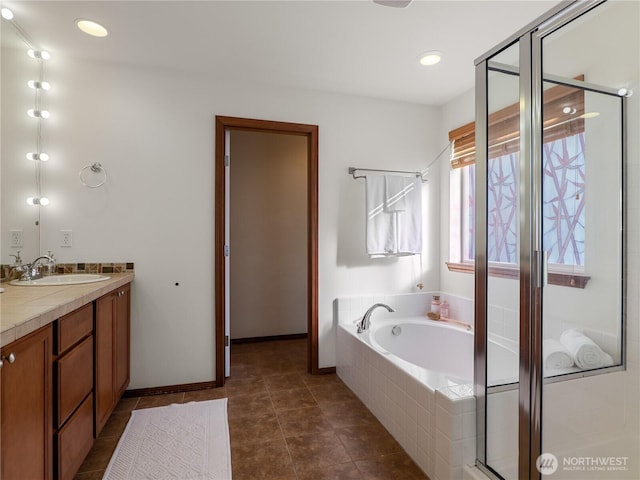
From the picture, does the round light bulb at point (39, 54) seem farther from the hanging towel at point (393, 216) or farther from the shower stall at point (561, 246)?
the shower stall at point (561, 246)

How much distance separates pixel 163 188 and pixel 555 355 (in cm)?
251

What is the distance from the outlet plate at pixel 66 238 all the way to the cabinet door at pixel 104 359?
2.18 ft

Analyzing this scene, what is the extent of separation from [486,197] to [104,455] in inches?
90.4

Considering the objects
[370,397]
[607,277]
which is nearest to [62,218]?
[370,397]

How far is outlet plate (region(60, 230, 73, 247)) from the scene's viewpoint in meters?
2.26

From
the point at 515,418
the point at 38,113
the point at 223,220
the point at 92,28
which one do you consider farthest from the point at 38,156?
the point at 515,418

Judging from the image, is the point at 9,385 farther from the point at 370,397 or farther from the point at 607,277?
the point at 607,277

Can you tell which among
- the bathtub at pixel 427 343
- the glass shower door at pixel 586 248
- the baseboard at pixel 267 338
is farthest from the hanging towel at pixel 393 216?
the baseboard at pixel 267 338

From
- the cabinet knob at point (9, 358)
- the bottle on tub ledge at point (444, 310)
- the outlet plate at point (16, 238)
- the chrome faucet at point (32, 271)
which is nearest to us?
the cabinet knob at point (9, 358)

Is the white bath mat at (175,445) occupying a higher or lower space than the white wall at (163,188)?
lower

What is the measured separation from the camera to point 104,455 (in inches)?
67.8

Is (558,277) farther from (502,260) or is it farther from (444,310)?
(444,310)

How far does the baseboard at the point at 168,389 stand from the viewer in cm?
238

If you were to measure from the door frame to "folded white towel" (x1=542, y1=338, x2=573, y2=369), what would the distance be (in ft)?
5.58
